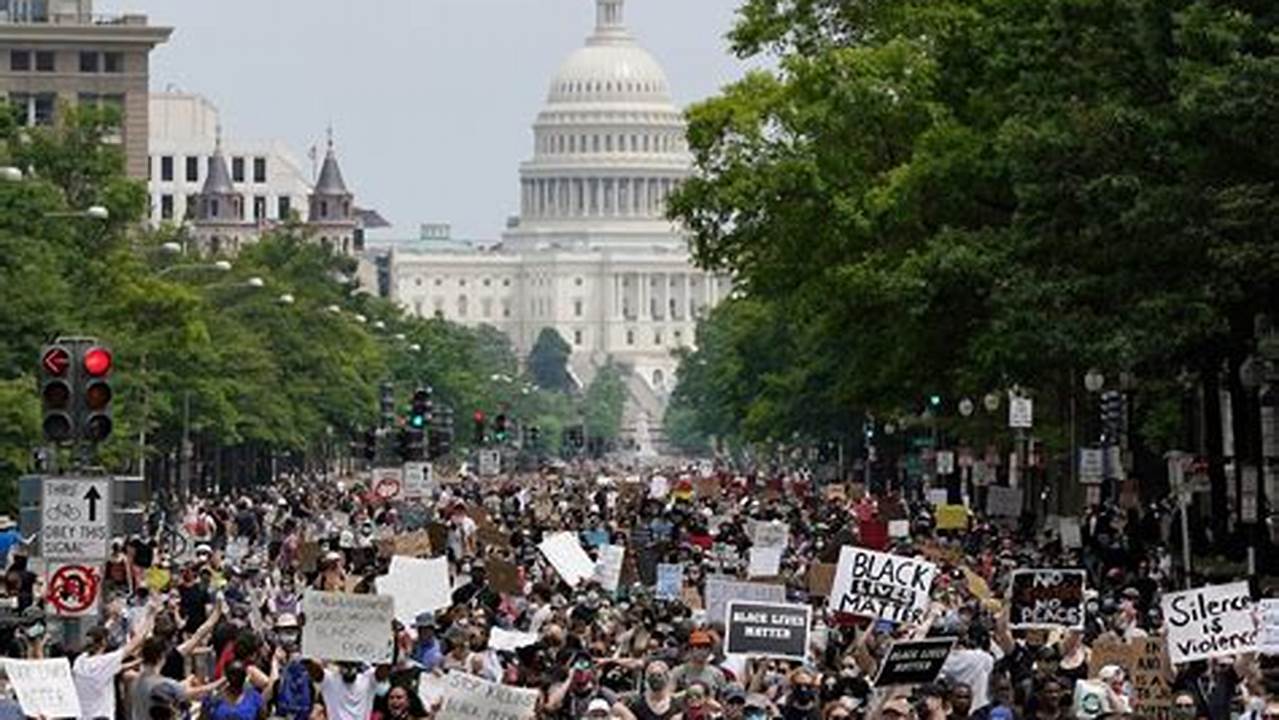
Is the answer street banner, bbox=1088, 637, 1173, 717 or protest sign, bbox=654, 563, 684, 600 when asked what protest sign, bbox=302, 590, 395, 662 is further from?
protest sign, bbox=654, 563, 684, 600

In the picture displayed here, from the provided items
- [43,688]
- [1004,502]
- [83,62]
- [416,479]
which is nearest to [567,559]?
[43,688]

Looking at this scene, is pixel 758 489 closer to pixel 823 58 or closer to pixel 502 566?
pixel 823 58

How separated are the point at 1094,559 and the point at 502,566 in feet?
57.6

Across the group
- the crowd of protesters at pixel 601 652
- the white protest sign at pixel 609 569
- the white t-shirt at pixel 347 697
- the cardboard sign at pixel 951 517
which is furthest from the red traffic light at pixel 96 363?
the cardboard sign at pixel 951 517

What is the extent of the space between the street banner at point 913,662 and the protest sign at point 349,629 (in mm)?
3761

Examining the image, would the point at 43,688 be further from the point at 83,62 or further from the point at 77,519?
the point at 83,62

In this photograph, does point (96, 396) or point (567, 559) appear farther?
point (567, 559)

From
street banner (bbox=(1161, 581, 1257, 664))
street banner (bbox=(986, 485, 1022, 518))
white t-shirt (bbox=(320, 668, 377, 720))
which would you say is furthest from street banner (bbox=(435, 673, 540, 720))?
street banner (bbox=(986, 485, 1022, 518))

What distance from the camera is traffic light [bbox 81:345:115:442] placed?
31.1 meters

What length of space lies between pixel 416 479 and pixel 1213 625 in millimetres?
52151

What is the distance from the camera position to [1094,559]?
60625 mm

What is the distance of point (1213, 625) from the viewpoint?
30.1 m

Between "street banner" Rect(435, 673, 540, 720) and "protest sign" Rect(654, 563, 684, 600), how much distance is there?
1707 cm

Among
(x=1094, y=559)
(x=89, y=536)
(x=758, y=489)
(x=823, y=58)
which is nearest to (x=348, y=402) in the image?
(x=758, y=489)
